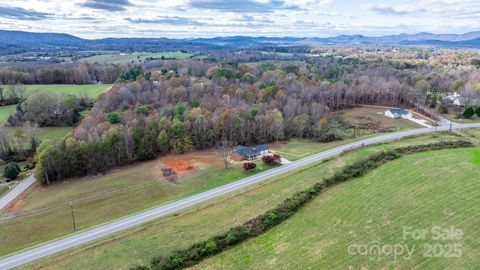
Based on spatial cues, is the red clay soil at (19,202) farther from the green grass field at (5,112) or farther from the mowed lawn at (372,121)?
the mowed lawn at (372,121)

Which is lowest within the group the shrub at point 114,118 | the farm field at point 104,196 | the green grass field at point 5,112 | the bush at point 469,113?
the farm field at point 104,196

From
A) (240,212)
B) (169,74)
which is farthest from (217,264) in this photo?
(169,74)

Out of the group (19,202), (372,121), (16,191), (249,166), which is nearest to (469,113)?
(372,121)

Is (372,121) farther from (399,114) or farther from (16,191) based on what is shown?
(16,191)

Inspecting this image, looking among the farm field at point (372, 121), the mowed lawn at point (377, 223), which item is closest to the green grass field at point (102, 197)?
the mowed lawn at point (377, 223)

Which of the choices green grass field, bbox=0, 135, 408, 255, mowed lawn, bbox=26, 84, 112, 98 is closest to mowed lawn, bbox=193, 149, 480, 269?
green grass field, bbox=0, 135, 408, 255

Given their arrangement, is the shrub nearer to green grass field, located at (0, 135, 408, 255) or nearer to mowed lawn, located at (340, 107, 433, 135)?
green grass field, located at (0, 135, 408, 255)
